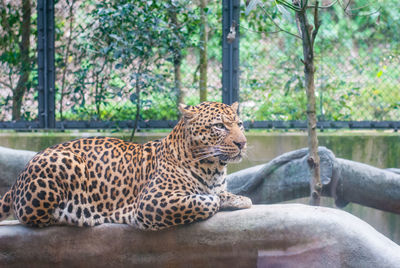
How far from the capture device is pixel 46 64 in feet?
21.2

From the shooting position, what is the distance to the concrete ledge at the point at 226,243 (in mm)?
3525

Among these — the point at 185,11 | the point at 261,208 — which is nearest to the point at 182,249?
the point at 261,208

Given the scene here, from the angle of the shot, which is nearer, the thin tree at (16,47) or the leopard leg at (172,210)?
the leopard leg at (172,210)

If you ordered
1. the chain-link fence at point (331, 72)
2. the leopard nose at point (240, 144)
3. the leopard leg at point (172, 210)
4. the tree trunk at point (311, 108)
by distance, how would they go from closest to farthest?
1. the leopard leg at point (172, 210)
2. the leopard nose at point (240, 144)
3. the tree trunk at point (311, 108)
4. the chain-link fence at point (331, 72)

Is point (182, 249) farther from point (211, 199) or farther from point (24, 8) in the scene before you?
point (24, 8)

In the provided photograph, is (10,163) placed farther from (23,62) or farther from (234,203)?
(234,203)

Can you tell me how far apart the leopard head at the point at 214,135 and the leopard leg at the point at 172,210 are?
37 cm

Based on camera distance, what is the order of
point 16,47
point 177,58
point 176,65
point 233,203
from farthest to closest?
point 16,47, point 176,65, point 177,58, point 233,203

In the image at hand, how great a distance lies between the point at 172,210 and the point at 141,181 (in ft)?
1.55

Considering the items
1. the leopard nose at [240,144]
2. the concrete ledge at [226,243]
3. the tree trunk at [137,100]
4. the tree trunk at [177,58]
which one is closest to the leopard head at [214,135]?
the leopard nose at [240,144]

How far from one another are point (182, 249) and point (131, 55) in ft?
11.0

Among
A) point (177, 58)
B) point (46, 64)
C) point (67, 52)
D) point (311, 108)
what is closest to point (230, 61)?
point (177, 58)

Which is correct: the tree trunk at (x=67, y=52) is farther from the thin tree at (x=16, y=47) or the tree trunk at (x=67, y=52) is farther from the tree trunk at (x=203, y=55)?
the tree trunk at (x=203, y=55)

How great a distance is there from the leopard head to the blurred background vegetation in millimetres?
2482
